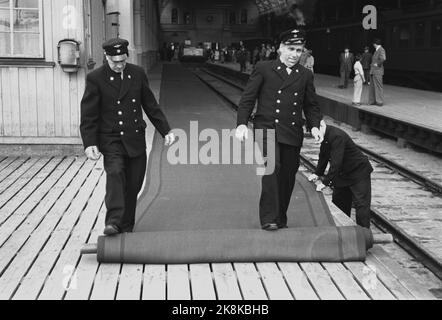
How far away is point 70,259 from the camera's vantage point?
15.6ft

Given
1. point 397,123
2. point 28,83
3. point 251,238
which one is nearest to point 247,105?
point 251,238

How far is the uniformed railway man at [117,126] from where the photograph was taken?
15.6 ft

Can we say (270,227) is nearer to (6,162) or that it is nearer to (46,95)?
(6,162)

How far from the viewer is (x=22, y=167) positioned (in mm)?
8805

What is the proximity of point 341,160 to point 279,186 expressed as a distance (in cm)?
126

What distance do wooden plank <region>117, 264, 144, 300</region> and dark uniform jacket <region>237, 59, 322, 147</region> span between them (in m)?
1.36

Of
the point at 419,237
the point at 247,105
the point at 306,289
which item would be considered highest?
the point at 247,105

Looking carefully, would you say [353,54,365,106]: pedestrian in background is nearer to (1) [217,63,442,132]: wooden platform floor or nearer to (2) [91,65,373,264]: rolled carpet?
(1) [217,63,442,132]: wooden platform floor

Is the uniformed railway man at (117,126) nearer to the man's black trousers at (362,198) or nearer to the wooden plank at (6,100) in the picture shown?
the man's black trousers at (362,198)

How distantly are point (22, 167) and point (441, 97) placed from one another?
47.9 ft

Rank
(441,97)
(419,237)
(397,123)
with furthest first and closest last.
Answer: (441,97), (397,123), (419,237)

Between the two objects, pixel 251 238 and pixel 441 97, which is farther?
pixel 441 97

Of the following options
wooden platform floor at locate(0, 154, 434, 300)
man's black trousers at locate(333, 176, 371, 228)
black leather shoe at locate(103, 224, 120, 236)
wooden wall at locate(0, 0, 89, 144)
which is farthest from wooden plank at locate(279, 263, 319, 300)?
wooden wall at locate(0, 0, 89, 144)
